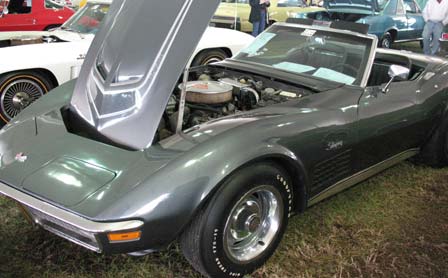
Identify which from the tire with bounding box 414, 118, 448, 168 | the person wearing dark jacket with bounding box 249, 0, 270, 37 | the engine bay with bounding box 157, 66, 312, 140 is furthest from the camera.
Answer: the person wearing dark jacket with bounding box 249, 0, 270, 37

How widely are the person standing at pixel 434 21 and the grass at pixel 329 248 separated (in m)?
5.80

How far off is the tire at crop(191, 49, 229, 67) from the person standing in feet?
14.8

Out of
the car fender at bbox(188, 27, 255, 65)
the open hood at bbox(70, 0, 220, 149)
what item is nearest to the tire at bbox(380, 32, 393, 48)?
the car fender at bbox(188, 27, 255, 65)

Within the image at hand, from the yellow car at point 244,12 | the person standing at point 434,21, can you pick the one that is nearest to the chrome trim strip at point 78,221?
the person standing at point 434,21

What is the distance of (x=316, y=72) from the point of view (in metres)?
3.29

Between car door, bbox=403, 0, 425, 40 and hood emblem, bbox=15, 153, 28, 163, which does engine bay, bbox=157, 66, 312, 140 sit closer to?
hood emblem, bbox=15, 153, 28, 163

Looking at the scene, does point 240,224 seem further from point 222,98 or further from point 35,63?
point 35,63

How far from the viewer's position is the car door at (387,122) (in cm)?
294

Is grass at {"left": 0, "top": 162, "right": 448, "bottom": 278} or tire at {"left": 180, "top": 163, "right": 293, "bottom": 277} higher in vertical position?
tire at {"left": 180, "top": 163, "right": 293, "bottom": 277}

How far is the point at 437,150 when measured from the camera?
379 cm

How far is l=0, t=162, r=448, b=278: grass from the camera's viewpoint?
249cm

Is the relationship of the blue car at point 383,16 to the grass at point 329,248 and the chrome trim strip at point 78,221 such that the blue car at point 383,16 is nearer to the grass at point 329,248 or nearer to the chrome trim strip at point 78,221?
the grass at point 329,248

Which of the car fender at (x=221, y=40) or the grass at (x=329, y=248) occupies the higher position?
the car fender at (x=221, y=40)

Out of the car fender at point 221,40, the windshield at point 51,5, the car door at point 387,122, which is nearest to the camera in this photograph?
the car door at point 387,122
